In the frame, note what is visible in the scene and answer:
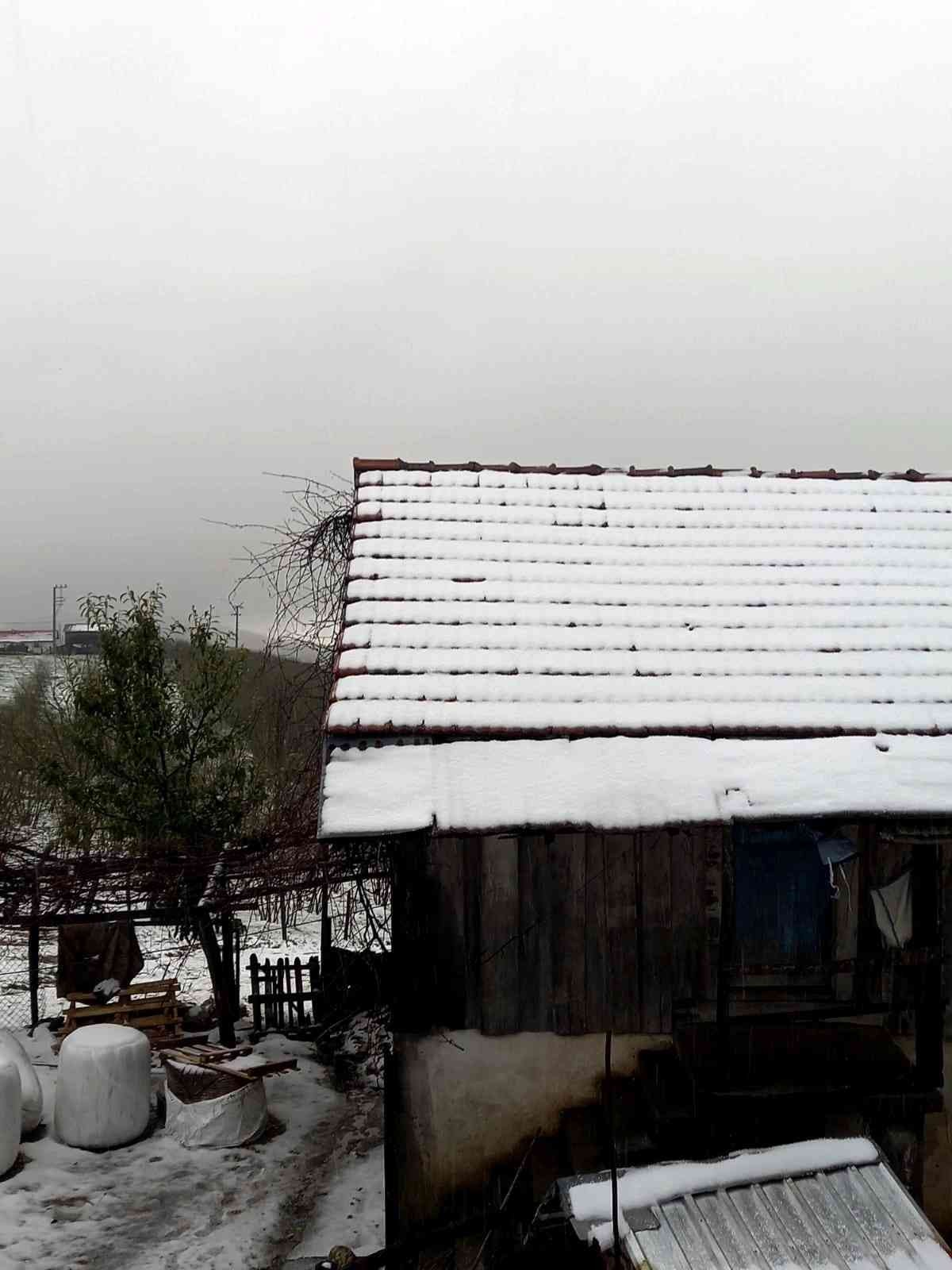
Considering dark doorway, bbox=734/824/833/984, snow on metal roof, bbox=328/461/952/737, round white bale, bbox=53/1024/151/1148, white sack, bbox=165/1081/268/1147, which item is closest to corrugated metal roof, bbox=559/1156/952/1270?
dark doorway, bbox=734/824/833/984

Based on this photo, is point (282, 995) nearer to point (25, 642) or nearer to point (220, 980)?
point (220, 980)

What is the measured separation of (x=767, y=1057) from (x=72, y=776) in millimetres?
12200

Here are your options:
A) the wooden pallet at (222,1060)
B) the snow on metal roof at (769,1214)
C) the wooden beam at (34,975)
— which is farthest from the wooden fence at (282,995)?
the snow on metal roof at (769,1214)

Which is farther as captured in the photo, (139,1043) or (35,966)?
(35,966)

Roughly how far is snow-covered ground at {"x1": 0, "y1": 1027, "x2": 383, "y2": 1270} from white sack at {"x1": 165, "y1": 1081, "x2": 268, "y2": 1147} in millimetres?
108

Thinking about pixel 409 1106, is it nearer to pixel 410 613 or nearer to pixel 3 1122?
pixel 410 613

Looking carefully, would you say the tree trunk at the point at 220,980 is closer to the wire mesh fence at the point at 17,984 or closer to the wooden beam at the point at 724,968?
the wire mesh fence at the point at 17,984

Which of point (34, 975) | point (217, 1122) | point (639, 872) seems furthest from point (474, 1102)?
point (34, 975)

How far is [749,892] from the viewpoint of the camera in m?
6.41

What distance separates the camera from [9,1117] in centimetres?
877

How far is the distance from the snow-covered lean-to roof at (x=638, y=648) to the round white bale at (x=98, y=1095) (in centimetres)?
593

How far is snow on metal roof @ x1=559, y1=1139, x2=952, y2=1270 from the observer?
15.5 ft

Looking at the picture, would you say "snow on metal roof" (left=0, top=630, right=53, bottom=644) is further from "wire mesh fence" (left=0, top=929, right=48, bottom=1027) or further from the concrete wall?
the concrete wall

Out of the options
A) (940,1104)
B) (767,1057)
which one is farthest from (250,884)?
(940,1104)
